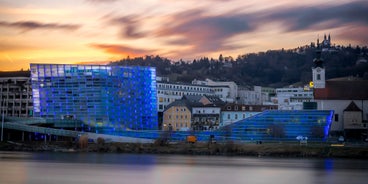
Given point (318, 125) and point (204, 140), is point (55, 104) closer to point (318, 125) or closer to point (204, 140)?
point (204, 140)

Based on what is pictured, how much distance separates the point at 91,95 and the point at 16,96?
36.8 meters

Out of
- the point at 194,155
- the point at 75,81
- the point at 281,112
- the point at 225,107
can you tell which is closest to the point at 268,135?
the point at 281,112

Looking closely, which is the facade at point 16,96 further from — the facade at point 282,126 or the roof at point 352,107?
the roof at point 352,107

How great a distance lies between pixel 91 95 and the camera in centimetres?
11912

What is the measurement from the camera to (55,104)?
12000 centimetres

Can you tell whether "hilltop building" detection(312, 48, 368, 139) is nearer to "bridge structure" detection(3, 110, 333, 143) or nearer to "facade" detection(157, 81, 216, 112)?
"bridge structure" detection(3, 110, 333, 143)

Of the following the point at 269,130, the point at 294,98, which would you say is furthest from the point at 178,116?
the point at 294,98

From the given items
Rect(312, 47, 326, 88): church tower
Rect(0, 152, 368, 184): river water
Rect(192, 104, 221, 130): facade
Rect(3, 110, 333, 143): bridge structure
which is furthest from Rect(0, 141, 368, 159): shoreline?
Rect(312, 47, 326, 88): church tower

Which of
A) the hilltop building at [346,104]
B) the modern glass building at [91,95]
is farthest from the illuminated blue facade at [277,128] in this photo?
the modern glass building at [91,95]

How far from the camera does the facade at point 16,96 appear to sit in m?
147

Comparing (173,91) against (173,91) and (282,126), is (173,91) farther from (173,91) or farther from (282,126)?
(282,126)

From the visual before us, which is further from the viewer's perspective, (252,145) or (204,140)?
(204,140)

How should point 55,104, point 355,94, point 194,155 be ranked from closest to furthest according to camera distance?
1. point 194,155
2. point 355,94
3. point 55,104

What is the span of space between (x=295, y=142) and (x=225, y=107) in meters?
30.8
